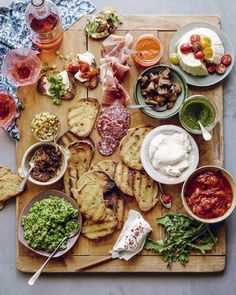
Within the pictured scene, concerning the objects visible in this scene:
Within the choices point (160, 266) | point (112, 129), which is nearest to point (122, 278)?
point (160, 266)

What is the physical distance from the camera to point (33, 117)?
365 cm

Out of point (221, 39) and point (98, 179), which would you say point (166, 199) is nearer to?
point (98, 179)

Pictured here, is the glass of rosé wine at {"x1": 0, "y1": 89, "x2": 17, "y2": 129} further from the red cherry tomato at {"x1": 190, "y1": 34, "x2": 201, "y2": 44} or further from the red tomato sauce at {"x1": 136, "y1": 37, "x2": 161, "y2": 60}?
the red cherry tomato at {"x1": 190, "y1": 34, "x2": 201, "y2": 44}

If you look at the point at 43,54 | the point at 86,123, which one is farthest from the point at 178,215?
the point at 43,54

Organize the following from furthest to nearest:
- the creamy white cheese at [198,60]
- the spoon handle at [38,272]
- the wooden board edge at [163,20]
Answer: the wooden board edge at [163,20], the creamy white cheese at [198,60], the spoon handle at [38,272]

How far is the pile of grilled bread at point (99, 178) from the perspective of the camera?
357 centimetres

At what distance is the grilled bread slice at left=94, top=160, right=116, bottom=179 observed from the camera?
3609 mm

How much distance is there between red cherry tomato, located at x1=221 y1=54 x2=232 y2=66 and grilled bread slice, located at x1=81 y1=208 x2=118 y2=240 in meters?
1.12

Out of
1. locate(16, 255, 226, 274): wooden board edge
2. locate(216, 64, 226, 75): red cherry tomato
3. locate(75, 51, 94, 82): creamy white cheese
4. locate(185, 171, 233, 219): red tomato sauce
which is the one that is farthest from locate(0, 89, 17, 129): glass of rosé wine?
locate(216, 64, 226, 75): red cherry tomato

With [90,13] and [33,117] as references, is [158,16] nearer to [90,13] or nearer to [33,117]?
[90,13]

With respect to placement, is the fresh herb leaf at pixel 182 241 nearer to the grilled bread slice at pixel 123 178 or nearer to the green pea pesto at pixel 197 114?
the grilled bread slice at pixel 123 178

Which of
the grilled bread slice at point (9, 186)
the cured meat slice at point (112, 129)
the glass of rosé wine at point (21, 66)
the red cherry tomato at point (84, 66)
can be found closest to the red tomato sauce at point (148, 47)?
the red cherry tomato at point (84, 66)

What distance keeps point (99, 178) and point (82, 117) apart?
0.38 metres

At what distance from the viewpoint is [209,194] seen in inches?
137
